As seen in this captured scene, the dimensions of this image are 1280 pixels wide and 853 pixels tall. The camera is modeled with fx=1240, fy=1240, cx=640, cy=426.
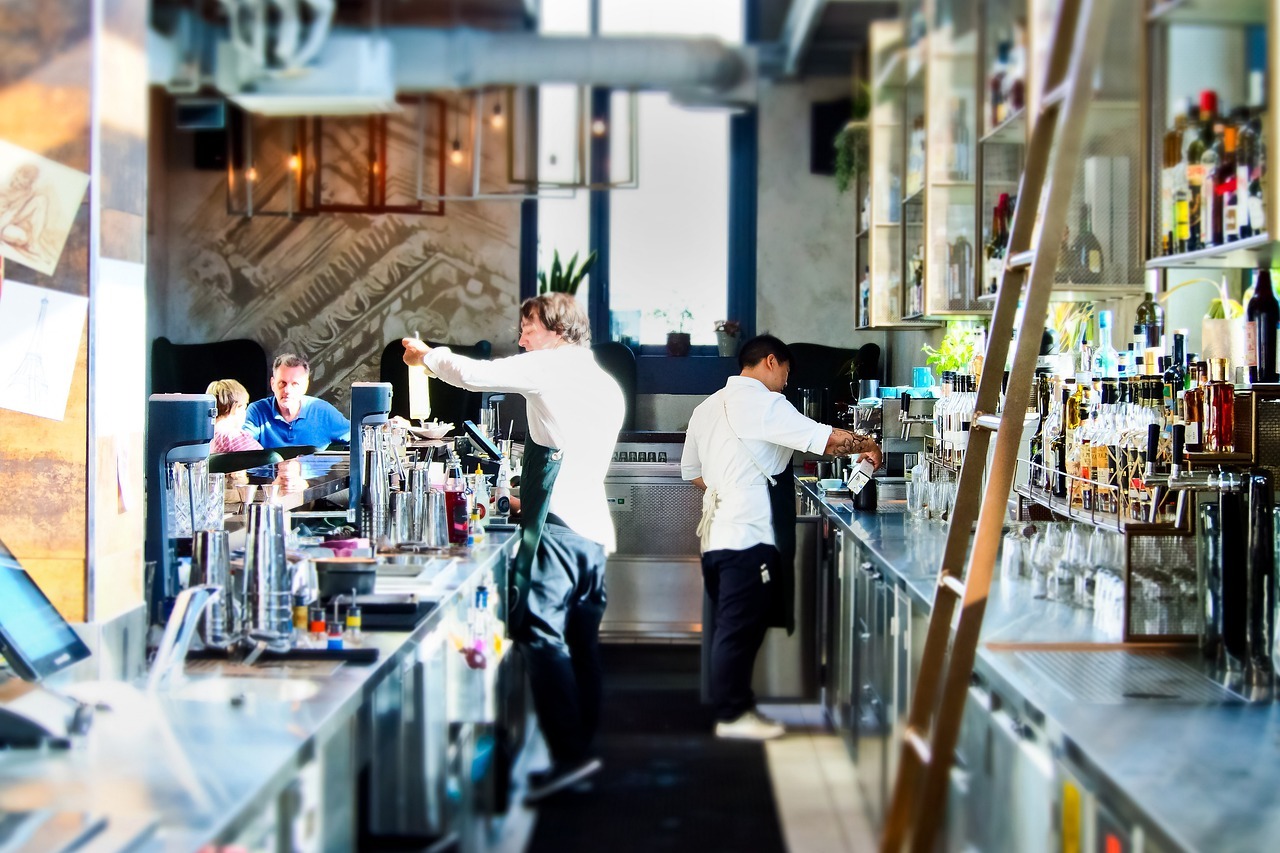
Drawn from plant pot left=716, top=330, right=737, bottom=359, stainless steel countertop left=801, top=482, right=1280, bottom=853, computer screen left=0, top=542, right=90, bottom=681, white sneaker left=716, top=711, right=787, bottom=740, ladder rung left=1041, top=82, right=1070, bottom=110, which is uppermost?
ladder rung left=1041, top=82, right=1070, bottom=110

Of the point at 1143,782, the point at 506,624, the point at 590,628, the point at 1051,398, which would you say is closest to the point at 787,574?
the point at 590,628

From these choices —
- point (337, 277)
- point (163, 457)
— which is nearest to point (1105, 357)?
point (163, 457)

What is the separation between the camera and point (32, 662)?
1.51 meters

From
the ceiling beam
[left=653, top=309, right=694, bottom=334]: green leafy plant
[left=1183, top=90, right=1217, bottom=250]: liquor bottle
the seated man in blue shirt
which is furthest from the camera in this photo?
[left=653, top=309, right=694, bottom=334]: green leafy plant

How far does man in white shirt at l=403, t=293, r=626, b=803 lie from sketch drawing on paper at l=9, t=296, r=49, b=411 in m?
A: 1.70

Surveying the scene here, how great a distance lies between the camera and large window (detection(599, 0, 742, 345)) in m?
2.92

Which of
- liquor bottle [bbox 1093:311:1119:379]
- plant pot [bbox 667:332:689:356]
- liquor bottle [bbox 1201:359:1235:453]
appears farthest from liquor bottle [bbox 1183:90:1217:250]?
plant pot [bbox 667:332:689:356]

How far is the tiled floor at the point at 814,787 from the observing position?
313cm

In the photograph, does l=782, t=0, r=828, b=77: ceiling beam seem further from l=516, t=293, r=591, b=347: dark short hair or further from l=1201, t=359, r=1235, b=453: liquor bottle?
l=1201, t=359, r=1235, b=453: liquor bottle

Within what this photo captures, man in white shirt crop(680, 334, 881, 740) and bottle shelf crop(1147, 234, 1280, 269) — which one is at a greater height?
bottle shelf crop(1147, 234, 1280, 269)

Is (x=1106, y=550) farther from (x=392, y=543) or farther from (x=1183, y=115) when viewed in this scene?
(x=392, y=543)

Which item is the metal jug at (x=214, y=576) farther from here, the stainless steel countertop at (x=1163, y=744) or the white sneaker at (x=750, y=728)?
the white sneaker at (x=750, y=728)

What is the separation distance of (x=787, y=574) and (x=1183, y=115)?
2.31 metres

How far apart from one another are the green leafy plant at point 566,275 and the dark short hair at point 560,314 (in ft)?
7.31
